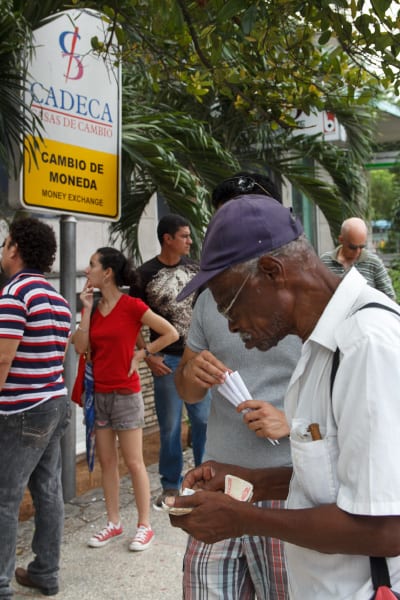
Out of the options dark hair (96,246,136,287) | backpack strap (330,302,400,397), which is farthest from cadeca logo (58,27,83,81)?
backpack strap (330,302,400,397)

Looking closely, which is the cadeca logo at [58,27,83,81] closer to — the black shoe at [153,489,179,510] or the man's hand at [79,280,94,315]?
the man's hand at [79,280,94,315]

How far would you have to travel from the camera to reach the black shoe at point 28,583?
Answer: 405cm

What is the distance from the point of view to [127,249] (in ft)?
22.4

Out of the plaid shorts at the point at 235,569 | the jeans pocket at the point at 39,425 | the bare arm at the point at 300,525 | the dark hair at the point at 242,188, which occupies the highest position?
the dark hair at the point at 242,188

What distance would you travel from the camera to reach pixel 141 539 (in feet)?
15.4

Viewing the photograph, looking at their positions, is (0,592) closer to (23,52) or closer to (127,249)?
(23,52)

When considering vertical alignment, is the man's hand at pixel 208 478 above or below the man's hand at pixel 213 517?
below

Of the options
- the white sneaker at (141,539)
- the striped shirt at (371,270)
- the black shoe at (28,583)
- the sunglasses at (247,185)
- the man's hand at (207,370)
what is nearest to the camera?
the man's hand at (207,370)

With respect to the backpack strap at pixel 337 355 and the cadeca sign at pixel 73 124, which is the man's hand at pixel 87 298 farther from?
the backpack strap at pixel 337 355

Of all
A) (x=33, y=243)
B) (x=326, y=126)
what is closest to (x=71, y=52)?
(x=33, y=243)

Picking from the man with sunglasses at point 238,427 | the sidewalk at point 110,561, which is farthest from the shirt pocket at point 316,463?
the sidewalk at point 110,561

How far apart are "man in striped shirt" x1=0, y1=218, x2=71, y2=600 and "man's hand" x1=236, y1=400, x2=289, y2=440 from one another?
159 cm

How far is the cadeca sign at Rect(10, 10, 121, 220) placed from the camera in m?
4.52

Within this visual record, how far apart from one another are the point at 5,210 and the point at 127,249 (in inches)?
63.6
